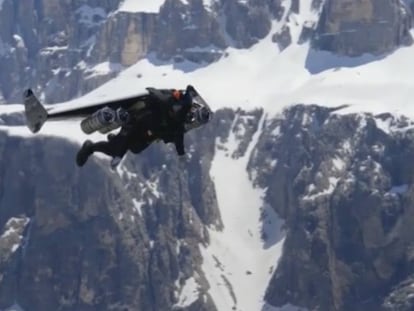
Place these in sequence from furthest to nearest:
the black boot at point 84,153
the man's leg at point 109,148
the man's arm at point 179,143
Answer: the black boot at point 84,153, the man's leg at point 109,148, the man's arm at point 179,143

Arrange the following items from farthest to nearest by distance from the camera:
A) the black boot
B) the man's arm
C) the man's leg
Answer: the black boot, the man's leg, the man's arm

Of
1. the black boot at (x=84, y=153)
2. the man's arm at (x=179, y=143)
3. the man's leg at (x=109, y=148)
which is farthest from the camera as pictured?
the black boot at (x=84, y=153)

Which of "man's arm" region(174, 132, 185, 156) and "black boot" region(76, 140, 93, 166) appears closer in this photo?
"man's arm" region(174, 132, 185, 156)

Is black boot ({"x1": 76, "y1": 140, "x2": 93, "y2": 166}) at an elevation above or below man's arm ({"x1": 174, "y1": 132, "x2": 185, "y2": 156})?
below

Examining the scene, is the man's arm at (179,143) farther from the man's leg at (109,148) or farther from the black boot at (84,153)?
the black boot at (84,153)

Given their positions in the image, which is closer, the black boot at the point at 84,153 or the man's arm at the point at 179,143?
the man's arm at the point at 179,143

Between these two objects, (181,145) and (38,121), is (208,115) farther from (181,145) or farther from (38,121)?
(38,121)

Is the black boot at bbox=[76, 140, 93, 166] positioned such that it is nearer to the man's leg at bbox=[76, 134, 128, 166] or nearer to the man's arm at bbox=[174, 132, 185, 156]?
the man's leg at bbox=[76, 134, 128, 166]

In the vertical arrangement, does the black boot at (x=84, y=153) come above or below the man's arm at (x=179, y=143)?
below

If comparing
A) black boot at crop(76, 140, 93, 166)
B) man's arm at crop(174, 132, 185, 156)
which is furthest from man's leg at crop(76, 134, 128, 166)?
man's arm at crop(174, 132, 185, 156)

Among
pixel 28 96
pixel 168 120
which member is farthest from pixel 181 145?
pixel 28 96

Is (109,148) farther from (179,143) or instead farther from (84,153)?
(179,143)

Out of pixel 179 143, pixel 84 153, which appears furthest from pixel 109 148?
pixel 179 143

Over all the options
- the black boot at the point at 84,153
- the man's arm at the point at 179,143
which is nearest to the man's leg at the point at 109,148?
the black boot at the point at 84,153
